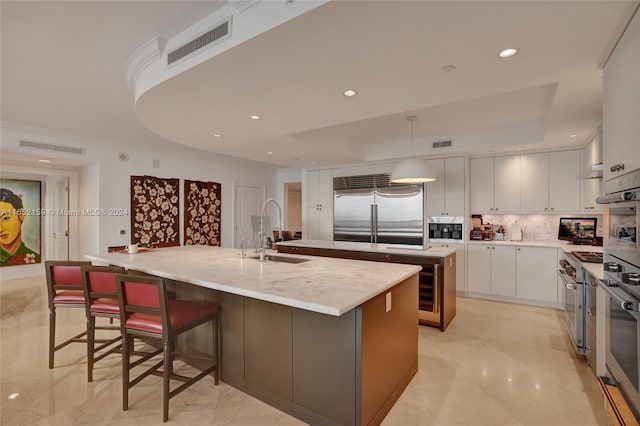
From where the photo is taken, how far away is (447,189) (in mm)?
5133

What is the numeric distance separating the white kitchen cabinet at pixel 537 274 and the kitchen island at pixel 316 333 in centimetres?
279

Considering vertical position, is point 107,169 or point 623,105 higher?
point 107,169

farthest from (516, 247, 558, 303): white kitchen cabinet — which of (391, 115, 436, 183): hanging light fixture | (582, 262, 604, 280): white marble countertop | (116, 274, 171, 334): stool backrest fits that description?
(116, 274, 171, 334): stool backrest

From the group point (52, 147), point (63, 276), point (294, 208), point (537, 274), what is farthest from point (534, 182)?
point (294, 208)

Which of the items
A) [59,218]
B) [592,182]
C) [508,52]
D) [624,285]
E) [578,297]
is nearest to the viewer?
[624,285]

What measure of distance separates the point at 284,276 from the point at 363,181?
4.18 metres

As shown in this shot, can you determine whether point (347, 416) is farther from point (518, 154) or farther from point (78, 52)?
point (518, 154)

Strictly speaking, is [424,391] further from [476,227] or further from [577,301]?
[476,227]

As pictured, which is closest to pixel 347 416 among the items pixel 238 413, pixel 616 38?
pixel 238 413

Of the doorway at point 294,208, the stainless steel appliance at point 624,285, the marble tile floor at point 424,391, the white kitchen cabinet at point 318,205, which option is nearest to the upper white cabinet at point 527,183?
the marble tile floor at point 424,391

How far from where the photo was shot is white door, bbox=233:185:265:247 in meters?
7.75

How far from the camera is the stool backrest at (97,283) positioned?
229 cm

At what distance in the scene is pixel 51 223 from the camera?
648 cm

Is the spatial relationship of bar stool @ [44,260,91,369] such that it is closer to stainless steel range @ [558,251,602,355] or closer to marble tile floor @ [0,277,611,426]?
marble tile floor @ [0,277,611,426]
